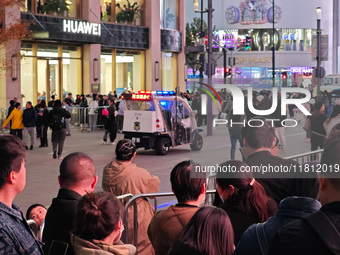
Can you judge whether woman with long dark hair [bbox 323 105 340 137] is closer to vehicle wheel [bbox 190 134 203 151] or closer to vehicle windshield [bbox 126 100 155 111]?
vehicle wheel [bbox 190 134 203 151]

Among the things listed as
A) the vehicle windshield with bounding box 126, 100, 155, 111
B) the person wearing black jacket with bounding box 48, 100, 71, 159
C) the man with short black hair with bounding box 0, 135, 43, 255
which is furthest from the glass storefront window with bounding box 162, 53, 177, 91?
the man with short black hair with bounding box 0, 135, 43, 255

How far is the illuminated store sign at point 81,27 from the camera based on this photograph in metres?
39.8

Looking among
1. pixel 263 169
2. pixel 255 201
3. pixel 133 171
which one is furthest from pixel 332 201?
pixel 133 171

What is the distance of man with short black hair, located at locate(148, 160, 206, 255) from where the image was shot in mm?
4715

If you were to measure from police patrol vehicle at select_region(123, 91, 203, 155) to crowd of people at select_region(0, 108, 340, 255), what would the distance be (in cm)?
1668

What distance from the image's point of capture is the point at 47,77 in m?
40.0

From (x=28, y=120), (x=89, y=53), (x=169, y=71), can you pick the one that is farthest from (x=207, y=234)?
(x=169, y=71)

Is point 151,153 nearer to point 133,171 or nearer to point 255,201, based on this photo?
point 133,171

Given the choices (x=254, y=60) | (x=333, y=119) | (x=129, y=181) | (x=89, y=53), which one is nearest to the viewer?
(x=333, y=119)

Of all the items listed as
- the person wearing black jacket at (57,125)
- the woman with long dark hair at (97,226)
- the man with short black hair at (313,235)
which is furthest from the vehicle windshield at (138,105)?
the man with short black hair at (313,235)

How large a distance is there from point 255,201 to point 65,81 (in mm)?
37350

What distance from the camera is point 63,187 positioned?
501 centimetres

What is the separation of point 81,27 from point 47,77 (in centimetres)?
358

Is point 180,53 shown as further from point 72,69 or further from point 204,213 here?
point 204,213
